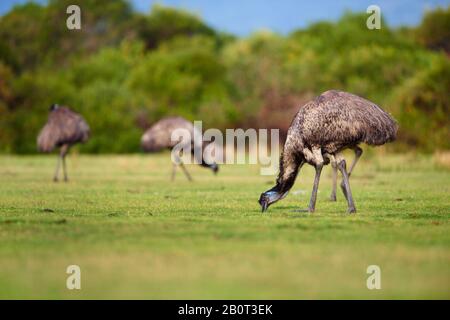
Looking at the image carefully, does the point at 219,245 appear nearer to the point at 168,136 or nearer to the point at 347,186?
the point at 347,186

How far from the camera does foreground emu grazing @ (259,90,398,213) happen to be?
1433 cm

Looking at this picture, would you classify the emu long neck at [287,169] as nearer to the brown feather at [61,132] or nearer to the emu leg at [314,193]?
the emu leg at [314,193]

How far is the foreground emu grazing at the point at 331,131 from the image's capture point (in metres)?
14.3

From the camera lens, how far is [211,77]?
6275 centimetres

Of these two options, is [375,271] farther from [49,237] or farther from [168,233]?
[49,237]

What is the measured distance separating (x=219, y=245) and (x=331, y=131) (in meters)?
4.05

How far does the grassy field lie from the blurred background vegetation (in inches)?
1000

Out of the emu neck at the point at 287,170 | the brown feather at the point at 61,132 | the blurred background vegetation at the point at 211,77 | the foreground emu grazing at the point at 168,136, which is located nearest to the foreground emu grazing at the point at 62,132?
the brown feather at the point at 61,132

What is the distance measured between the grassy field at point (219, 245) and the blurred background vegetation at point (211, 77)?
83.4 ft

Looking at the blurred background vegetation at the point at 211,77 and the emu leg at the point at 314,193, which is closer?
the emu leg at the point at 314,193

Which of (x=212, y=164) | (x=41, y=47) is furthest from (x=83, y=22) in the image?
(x=212, y=164)

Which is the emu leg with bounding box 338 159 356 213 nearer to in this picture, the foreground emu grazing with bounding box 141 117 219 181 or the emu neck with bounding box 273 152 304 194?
the emu neck with bounding box 273 152 304 194

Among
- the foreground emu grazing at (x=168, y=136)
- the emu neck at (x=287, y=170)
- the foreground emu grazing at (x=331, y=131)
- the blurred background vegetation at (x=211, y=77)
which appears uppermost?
the blurred background vegetation at (x=211, y=77)

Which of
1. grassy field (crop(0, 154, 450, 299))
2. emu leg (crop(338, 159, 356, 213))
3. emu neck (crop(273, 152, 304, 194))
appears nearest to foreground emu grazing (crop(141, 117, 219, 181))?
grassy field (crop(0, 154, 450, 299))
